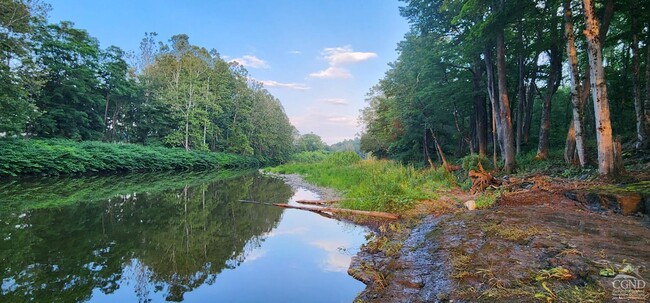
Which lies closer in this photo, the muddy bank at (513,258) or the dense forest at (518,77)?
the muddy bank at (513,258)

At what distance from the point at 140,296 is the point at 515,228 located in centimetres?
539

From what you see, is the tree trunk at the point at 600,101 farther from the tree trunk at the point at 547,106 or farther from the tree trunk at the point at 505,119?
the tree trunk at the point at 547,106

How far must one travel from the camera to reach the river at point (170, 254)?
4.25 m

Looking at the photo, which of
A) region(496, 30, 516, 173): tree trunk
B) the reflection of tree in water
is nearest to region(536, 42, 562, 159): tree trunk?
region(496, 30, 516, 173): tree trunk

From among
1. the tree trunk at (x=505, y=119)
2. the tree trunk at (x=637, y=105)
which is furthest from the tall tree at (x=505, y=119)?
the tree trunk at (x=637, y=105)

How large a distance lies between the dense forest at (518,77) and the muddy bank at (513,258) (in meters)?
3.47

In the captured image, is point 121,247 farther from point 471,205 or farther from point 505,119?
point 505,119

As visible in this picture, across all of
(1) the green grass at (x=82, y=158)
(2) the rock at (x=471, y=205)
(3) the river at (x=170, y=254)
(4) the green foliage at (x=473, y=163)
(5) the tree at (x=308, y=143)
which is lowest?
(3) the river at (x=170, y=254)

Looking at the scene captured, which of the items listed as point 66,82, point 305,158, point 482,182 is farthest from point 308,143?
point 482,182

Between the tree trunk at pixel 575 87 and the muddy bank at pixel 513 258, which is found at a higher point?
the tree trunk at pixel 575 87

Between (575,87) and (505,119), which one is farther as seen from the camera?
(505,119)

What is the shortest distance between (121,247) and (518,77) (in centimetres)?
1784

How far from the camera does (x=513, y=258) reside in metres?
3.50

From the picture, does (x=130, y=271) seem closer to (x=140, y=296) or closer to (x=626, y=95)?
(x=140, y=296)
